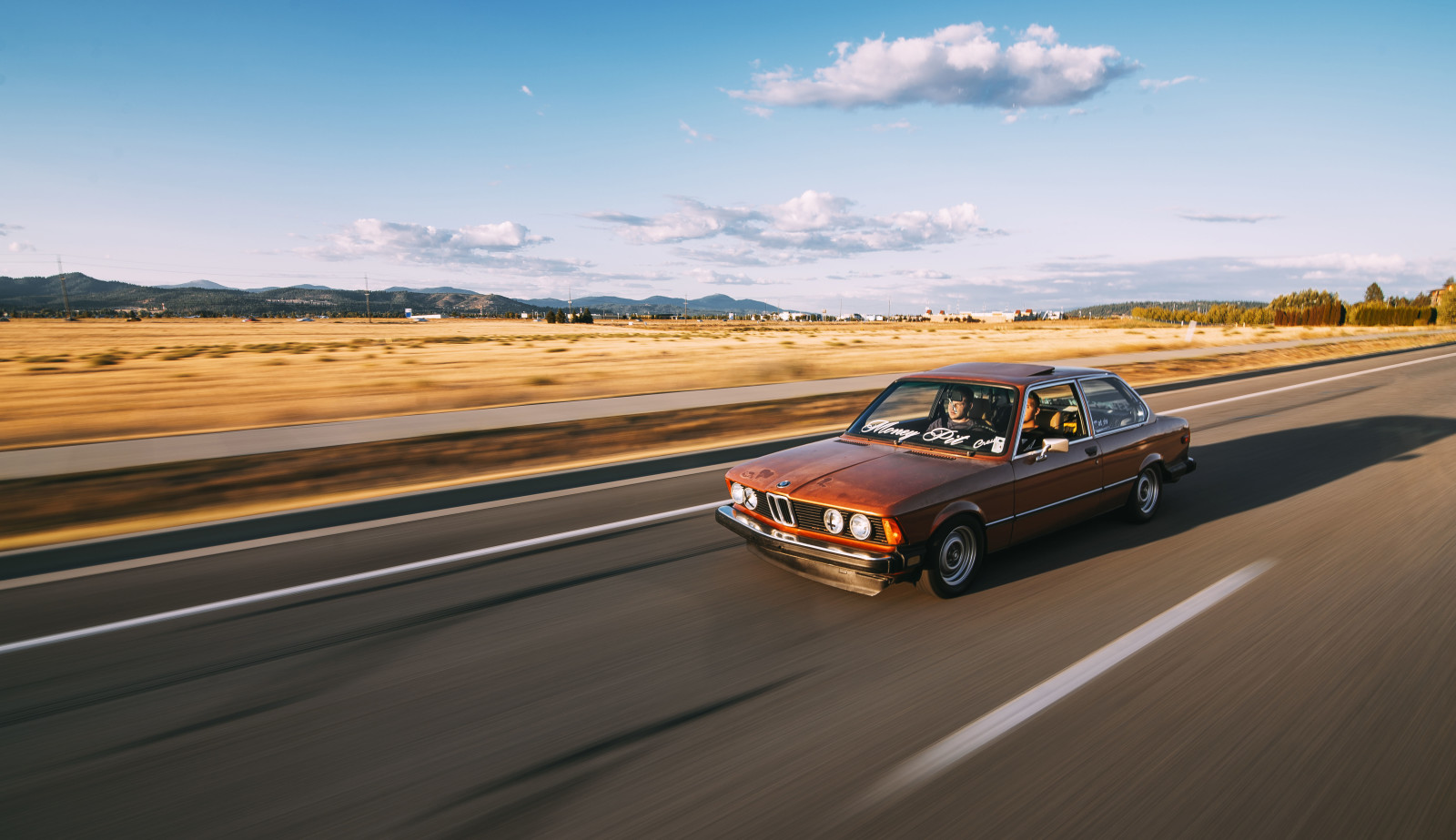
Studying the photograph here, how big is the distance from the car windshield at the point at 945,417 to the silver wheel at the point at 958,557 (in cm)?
68

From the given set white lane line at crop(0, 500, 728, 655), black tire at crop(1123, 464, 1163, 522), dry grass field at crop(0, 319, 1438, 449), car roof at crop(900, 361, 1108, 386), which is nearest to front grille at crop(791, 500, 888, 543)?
car roof at crop(900, 361, 1108, 386)

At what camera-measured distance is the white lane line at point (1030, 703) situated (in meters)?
2.99

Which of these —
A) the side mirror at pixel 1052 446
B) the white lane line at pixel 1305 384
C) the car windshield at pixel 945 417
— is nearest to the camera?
the side mirror at pixel 1052 446

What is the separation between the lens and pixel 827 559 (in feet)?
14.9

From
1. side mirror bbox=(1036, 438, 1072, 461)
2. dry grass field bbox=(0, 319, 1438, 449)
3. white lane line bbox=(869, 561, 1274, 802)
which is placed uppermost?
side mirror bbox=(1036, 438, 1072, 461)

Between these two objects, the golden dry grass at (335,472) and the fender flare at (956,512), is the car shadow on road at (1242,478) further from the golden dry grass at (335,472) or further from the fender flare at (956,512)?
the golden dry grass at (335,472)

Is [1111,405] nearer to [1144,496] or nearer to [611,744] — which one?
[1144,496]

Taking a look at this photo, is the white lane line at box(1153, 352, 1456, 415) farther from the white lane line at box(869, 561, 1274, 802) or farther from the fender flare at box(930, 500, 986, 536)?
the fender flare at box(930, 500, 986, 536)

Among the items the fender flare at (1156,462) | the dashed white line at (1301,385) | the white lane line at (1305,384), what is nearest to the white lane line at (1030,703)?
the fender flare at (1156,462)

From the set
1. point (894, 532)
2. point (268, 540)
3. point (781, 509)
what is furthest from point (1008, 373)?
point (268, 540)

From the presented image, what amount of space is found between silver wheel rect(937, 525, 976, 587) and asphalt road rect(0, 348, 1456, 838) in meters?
0.19

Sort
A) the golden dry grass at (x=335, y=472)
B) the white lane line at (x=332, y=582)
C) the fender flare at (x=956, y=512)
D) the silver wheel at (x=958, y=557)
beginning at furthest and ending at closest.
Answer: the golden dry grass at (x=335, y=472) → the silver wheel at (x=958, y=557) → the fender flare at (x=956, y=512) → the white lane line at (x=332, y=582)

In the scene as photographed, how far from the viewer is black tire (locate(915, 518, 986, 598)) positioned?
182 inches

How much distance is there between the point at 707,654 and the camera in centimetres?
408
